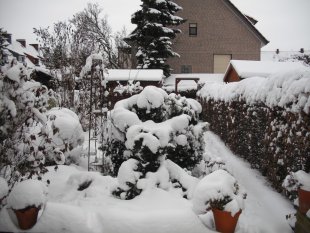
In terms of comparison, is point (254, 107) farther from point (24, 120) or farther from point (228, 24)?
point (228, 24)

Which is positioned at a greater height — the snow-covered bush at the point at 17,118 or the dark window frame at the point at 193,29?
the dark window frame at the point at 193,29

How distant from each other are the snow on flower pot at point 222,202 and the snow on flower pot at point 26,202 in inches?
83.4

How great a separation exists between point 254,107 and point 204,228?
3906 mm

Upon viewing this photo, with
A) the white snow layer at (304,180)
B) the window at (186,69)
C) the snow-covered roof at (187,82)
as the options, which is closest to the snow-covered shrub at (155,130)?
the white snow layer at (304,180)

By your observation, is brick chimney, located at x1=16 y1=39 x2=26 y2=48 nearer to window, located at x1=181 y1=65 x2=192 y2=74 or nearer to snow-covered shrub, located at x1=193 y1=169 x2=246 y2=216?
window, located at x1=181 y1=65 x2=192 y2=74

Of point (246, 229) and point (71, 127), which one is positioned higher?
point (71, 127)

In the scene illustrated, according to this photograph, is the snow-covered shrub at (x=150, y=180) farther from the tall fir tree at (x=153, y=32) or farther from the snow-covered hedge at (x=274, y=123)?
the tall fir tree at (x=153, y=32)

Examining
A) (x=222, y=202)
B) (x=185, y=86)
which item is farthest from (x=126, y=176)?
(x=185, y=86)

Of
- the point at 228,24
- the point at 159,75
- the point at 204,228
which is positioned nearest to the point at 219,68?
the point at 228,24

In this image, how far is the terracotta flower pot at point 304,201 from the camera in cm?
377

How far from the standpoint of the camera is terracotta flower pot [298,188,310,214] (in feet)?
12.4

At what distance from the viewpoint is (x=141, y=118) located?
5707 millimetres

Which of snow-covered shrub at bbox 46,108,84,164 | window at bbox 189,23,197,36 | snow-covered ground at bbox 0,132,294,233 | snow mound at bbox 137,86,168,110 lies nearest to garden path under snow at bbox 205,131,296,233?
snow-covered ground at bbox 0,132,294,233

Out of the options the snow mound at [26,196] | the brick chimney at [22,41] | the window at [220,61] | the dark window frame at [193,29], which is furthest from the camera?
the brick chimney at [22,41]
